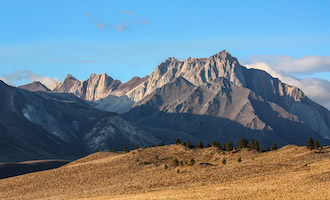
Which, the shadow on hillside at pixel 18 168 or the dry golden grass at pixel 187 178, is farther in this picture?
the shadow on hillside at pixel 18 168

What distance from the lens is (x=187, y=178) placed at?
8944cm

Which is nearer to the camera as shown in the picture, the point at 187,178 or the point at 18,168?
the point at 187,178

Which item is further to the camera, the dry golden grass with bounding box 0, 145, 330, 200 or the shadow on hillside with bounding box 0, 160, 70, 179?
the shadow on hillside with bounding box 0, 160, 70, 179

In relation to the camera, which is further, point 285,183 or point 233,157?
point 233,157

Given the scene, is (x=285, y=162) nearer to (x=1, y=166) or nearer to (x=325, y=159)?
(x=325, y=159)

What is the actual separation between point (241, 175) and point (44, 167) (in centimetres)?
11816

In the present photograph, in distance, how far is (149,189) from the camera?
84.0 metres

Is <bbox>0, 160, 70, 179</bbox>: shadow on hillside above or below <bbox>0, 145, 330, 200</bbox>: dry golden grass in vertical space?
above

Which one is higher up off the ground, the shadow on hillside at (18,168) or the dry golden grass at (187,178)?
the shadow on hillside at (18,168)

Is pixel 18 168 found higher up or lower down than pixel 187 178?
higher up

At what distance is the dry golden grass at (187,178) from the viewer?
70625 millimetres

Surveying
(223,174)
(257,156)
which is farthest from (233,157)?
(223,174)

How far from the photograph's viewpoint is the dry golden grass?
232 feet

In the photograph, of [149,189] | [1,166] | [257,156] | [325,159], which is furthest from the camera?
[1,166]
